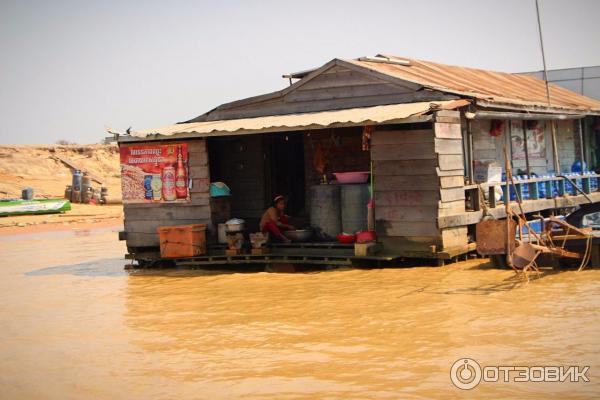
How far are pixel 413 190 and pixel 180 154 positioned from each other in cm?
477

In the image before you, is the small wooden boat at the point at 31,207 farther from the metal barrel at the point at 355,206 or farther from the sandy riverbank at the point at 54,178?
the metal barrel at the point at 355,206

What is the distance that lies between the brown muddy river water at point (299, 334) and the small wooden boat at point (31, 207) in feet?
61.0

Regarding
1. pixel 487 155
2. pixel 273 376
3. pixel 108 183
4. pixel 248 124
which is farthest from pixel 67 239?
pixel 108 183

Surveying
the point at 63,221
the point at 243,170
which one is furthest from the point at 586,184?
the point at 63,221

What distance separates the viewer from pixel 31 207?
3175cm

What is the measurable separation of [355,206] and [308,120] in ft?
5.75

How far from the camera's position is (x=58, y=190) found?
41.4 m

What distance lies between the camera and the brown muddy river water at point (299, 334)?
710cm

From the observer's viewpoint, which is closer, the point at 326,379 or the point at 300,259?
the point at 326,379

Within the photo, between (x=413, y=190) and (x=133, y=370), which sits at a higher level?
(x=413, y=190)

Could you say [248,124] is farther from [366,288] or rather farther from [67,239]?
[67,239]

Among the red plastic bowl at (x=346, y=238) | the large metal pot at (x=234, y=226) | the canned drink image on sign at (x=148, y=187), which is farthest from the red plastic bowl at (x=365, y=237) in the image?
the canned drink image on sign at (x=148, y=187)

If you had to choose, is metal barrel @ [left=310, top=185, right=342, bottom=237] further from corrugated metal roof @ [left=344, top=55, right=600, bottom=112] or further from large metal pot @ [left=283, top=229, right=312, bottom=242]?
corrugated metal roof @ [left=344, top=55, right=600, bottom=112]

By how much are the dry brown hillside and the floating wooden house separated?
24.1 meters
